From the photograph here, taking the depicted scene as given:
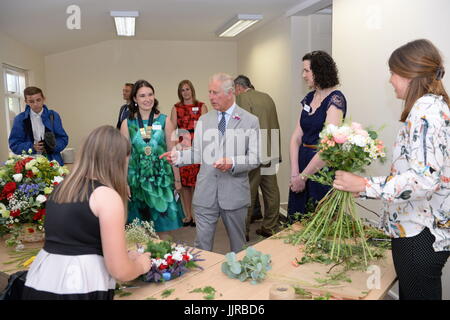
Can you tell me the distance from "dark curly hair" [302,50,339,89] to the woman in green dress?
1.29m

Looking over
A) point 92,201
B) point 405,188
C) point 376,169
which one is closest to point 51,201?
point 92,201

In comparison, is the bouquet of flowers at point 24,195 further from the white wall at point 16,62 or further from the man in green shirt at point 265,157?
the white wall at point 16,62

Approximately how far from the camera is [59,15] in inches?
190

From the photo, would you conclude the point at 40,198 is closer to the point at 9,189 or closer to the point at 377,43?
the point at 9,189

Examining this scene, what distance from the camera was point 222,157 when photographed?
9.29 feet

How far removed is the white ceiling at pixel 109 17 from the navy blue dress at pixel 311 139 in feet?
8.45

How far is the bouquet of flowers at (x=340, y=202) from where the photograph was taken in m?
1.72

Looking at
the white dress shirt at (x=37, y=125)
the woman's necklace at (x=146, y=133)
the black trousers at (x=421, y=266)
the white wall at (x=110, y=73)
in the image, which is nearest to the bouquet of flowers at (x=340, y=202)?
the black trousers at (x=421, y=266)

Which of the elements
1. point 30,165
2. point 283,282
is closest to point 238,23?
point 30,165

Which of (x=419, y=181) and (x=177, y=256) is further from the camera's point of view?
(x=177, y=256)

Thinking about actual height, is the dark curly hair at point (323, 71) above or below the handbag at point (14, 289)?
above

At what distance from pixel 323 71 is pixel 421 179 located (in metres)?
1.53

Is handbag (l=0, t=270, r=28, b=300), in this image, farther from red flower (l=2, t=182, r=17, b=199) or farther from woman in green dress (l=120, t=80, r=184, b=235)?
woman in green dress (l=120, t=80, r=184, b=235)
